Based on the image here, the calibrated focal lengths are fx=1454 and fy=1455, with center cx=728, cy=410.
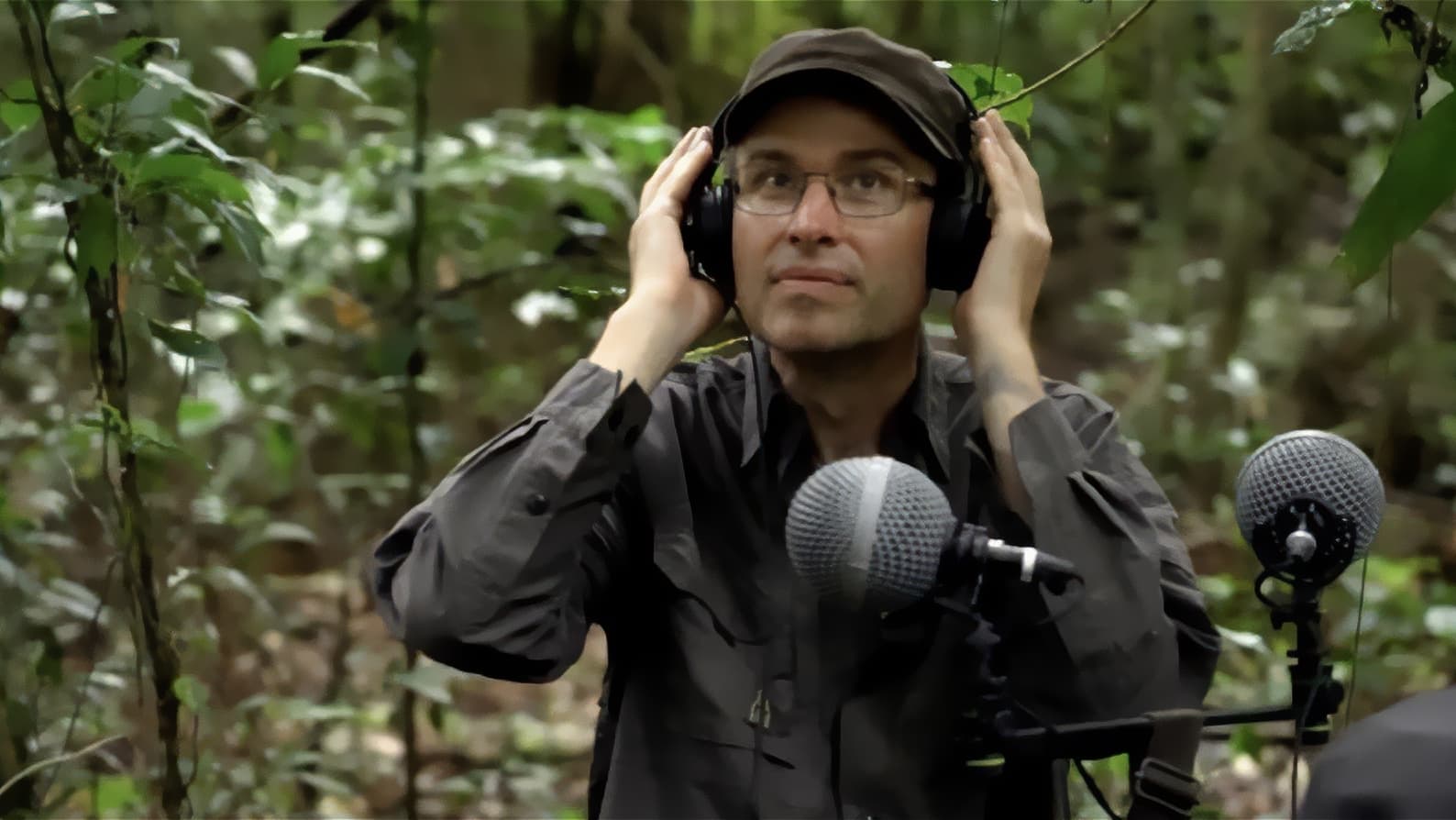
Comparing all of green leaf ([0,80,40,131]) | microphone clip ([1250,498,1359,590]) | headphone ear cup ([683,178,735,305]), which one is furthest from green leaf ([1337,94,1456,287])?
green leaf ([0,80,40,131])

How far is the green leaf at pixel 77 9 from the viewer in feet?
6.50

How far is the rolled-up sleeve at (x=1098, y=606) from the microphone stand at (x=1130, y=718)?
0.22ft

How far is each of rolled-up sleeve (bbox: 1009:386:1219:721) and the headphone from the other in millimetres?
224

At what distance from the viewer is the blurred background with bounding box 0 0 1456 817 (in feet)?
7.45

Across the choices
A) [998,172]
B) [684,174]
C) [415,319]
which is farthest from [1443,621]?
[415,319]

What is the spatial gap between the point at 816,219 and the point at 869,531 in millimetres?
597

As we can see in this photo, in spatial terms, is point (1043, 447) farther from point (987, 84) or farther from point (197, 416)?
point (197, 416)

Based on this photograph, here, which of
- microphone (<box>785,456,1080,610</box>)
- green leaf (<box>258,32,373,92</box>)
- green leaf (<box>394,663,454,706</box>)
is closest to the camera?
microphone (<box>785,456,1080,610</box>)

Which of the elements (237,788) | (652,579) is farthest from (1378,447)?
(237,788)

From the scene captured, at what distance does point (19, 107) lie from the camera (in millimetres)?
2072

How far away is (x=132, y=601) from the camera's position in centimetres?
233

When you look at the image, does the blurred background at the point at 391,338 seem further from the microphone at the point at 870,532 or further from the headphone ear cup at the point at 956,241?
the microphone at the point at 870,532

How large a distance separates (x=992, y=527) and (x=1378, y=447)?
2.31ft

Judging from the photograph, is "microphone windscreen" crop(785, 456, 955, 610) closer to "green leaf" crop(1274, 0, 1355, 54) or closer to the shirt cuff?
the shirt cuff
